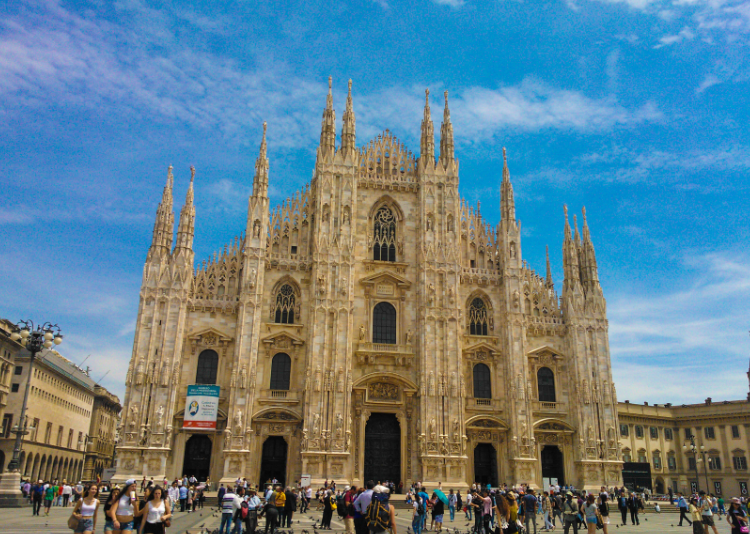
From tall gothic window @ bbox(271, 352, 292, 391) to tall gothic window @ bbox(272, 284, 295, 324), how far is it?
7.27ft

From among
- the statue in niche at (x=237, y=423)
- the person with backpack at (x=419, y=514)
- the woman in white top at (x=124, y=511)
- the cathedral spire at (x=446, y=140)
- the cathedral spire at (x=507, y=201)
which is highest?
the cathedral spire at (x=446, y=140)

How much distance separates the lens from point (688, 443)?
206 ft

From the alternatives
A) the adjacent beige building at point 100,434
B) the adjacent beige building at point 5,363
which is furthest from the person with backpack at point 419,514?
the adjacent beige building at point 100,434

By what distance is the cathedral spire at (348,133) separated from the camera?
43.2 m

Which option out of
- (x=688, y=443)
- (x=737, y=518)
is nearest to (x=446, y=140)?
(x=737, y=518)

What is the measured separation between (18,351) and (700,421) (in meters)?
66.3

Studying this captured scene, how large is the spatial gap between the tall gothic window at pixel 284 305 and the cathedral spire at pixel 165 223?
7438 millimetres

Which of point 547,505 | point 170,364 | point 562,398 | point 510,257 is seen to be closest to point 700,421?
point 562,398

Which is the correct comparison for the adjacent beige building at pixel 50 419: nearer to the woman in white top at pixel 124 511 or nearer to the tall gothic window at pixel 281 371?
the tall gothic window at pixel 281 371

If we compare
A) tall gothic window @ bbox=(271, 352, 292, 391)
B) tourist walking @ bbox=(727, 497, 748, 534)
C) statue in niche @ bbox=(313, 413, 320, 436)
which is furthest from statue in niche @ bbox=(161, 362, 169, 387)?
tourist walking @ bbox=(727, 497, 748, 534)

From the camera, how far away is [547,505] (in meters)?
24.7

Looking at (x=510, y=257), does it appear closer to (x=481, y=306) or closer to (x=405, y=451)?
(x=481, y=306)

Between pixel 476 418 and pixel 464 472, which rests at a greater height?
pixel 476 418

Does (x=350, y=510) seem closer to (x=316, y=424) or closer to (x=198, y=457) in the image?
(x=316, y=424)
